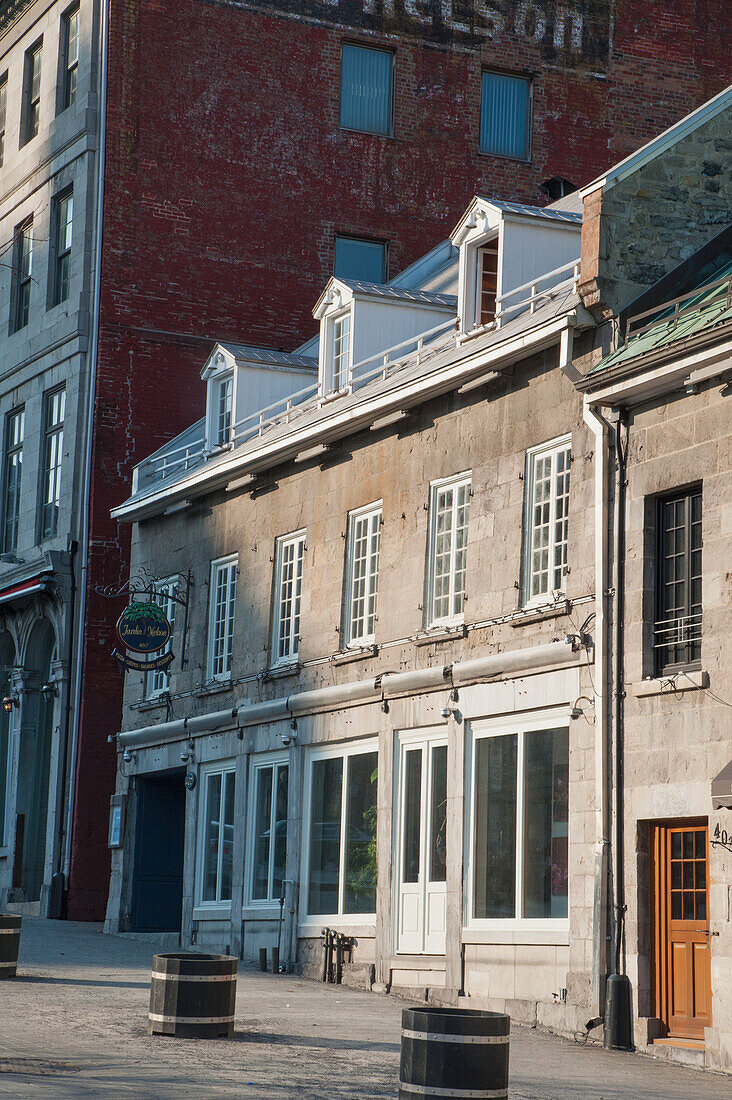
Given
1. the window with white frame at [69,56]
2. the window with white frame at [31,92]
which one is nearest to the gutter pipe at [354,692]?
the window with white frame at [69,56]

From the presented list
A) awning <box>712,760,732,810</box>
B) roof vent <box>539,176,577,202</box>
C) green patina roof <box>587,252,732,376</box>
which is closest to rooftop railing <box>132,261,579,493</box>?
green patina roof <box>587,252,732,376</box>

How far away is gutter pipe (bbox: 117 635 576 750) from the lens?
18953 mm

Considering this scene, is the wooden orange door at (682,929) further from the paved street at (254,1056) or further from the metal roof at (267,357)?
the metal roof at (267,357)

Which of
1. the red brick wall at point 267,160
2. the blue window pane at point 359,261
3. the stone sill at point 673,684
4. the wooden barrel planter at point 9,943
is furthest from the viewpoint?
the blue window pane at point 359,261

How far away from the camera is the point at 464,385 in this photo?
68.7 ft

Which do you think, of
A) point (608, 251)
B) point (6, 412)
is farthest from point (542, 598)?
point (6, 412)

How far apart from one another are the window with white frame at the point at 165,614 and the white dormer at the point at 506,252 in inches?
324

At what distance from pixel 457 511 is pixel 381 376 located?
3.93 meters

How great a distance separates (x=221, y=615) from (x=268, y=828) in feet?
12.7

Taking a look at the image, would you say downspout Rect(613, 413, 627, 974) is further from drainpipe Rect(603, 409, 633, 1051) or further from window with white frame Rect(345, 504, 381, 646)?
window with white frame Rect(345, 504, 381, 646)

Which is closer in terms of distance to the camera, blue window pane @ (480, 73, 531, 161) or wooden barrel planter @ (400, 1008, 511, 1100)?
wooden barrel planter @ (400, 1008, 511, 1100)

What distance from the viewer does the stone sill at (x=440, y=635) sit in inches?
804

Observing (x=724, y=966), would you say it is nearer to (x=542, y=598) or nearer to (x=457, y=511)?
(x=542, y=598)

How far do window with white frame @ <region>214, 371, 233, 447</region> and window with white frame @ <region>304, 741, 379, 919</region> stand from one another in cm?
708
